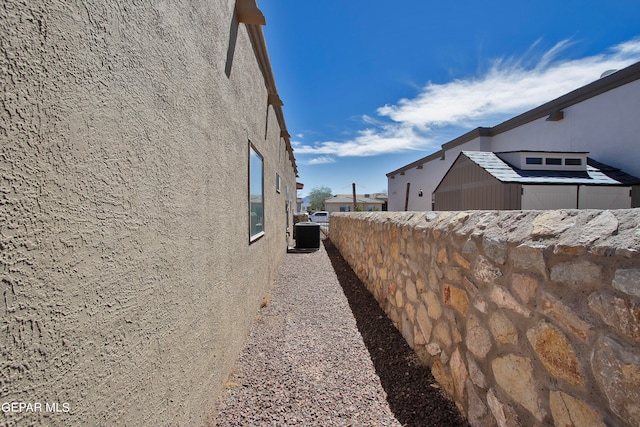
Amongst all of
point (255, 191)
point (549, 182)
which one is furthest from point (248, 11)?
point (549, 182)

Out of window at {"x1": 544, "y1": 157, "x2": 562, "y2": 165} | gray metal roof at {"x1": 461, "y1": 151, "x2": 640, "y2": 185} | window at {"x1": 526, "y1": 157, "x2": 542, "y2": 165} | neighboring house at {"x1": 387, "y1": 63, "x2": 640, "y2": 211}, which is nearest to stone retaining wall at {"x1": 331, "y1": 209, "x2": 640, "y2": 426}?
gray metal roof at {"x1": 461, "y1": 151, "x2": 640, "y2": 185}

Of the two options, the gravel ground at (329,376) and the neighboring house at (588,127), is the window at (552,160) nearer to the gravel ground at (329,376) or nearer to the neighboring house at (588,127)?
the neighboring house at (588,127)

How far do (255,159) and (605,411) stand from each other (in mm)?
4328

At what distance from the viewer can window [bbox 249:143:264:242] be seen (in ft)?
13.7

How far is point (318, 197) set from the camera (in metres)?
72.2

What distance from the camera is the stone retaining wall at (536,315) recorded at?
1.15m

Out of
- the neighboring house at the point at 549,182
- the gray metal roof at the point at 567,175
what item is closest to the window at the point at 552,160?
the neighboring house at the point at 549,182

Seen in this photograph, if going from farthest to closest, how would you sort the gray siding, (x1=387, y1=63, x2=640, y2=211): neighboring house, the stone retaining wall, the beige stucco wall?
the gray siding < (x1=387, y1=63, x2=640, y2=211): neighboring house < the stone retaining wall < the beige stucco wall

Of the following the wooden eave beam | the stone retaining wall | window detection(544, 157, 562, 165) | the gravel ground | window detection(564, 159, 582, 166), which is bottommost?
the gravel ground

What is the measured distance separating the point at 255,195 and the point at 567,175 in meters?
9.31

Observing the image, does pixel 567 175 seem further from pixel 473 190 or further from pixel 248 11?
pixel 248 11

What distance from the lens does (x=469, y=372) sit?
2.18 meters

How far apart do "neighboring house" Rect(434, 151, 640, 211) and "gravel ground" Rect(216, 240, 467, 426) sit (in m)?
6.45

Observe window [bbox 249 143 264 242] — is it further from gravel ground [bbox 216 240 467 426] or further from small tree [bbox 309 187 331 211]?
small tree [bbox 309 187 331 211]
